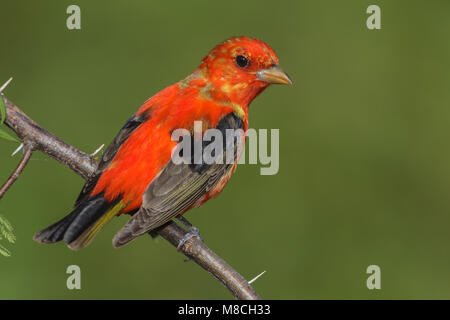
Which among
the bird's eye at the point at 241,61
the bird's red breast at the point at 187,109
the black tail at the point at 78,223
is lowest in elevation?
the black tail at the point at 78,223

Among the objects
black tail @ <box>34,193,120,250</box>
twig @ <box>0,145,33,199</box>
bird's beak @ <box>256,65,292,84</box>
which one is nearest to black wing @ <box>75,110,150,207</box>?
black tail @ <box>34,193,120,250</box>

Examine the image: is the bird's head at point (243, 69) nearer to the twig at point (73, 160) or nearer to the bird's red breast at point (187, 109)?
the bird's red breast at point (187, 109)

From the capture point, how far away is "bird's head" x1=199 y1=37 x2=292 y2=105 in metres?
5.19

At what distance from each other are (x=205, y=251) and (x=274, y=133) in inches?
136

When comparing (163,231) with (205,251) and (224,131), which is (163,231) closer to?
(205,251)

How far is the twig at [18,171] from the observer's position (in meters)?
2.98

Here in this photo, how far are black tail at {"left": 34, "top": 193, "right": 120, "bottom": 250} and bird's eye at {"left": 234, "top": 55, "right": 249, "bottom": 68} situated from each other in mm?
1892

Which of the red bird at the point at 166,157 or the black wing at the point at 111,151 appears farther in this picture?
the black wing at the point at 111,151

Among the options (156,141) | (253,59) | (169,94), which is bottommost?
(156,141)

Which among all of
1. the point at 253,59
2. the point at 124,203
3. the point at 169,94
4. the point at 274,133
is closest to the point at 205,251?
the point at 124,203

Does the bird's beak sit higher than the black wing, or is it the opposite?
the bird's beak

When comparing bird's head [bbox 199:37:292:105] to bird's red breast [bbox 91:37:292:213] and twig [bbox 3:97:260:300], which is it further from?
twig [bbox 3:97:260:300]

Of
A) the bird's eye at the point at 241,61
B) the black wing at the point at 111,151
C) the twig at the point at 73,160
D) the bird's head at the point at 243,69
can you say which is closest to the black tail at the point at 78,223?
the black wing at the point at 111,151

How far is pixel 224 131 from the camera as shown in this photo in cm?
485
